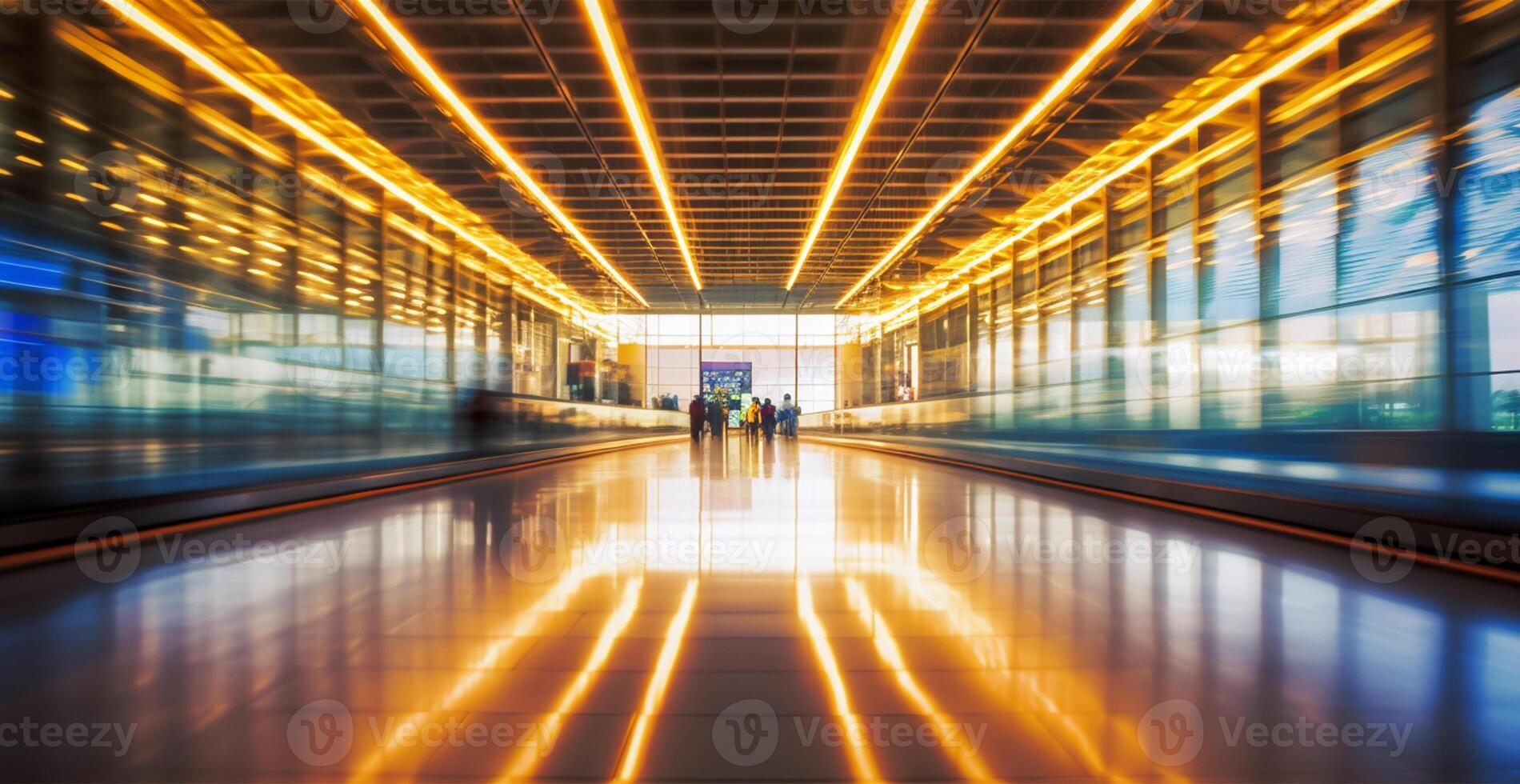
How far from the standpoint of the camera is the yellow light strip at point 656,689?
212 centimetres

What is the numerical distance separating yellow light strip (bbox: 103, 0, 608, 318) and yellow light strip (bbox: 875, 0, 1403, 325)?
12.1 m

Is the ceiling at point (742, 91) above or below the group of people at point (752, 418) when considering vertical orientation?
above

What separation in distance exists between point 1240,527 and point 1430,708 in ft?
15.4

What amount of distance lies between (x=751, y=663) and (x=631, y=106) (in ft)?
36.8

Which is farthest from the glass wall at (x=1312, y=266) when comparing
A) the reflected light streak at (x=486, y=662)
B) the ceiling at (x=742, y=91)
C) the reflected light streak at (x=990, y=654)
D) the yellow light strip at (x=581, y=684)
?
the reflected light streak at (x=486, y=662)

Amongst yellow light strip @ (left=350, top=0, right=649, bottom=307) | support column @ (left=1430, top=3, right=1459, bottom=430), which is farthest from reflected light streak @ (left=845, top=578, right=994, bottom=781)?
yellow light strip @ (left=350, top=0, right=649, bottom=307)

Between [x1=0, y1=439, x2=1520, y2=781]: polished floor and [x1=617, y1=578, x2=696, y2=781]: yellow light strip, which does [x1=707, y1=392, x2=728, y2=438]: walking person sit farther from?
[x1=617, y1=578, x2=696, y2=781]: yellow light strip

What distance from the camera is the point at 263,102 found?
952 centimetres

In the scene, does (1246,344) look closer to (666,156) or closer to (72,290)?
(666,156)

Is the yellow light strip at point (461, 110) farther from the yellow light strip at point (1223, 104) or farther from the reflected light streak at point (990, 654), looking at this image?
the yellow light strip at point (1223, 104)

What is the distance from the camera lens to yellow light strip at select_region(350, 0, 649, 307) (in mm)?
9434

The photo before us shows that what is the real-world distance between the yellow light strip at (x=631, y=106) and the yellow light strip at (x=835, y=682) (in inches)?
325

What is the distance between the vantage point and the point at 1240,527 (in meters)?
6.76

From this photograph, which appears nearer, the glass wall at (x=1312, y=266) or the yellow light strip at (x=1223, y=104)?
the glass wall at (x=1312, y=266)
